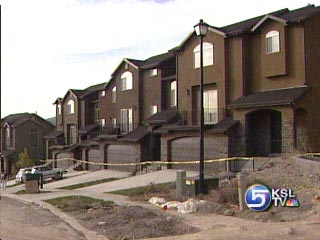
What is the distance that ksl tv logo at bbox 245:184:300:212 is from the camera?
1253 centimetres

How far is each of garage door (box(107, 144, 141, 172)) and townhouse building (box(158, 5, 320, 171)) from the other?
4.93 meters

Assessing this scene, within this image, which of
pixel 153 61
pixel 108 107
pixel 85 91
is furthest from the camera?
pixel 85 91

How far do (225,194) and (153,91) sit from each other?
27248 millimetres

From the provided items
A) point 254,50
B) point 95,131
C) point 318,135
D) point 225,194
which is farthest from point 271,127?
point 95,131

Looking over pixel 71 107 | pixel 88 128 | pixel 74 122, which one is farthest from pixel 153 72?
pixel 71 107

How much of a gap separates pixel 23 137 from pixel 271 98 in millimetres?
44288

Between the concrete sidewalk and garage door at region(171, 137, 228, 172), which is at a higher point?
garage door at region(171, 137, 228, 172)

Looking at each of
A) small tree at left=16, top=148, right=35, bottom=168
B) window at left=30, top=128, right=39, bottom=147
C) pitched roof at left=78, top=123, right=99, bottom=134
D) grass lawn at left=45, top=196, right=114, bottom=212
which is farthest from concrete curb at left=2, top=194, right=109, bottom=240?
window at left=30, top=128, right=39, bottom=147

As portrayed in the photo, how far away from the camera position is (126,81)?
45312mm

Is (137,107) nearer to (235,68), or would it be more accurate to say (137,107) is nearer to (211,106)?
(211,106)

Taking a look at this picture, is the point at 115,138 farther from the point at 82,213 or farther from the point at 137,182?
the point at 82,213

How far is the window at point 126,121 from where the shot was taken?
44250 millimetres

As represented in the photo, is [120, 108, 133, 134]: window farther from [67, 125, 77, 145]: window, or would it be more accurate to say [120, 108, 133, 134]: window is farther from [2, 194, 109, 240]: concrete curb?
[2, 194, 109, 240]: concrete curb

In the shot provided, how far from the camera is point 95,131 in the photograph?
52312mm
